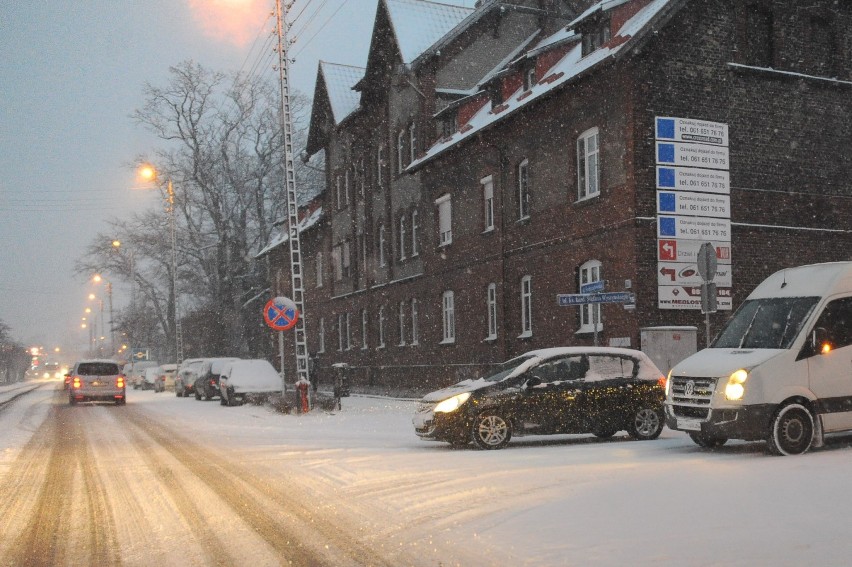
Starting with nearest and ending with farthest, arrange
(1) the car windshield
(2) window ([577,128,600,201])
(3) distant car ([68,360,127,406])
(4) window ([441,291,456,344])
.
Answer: (1) the car windshield, (2) window ([577,128,600,201]), (4) window ([441,291,456,344]), (3) distant car ([68,360,127,406])

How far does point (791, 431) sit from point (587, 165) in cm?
1288

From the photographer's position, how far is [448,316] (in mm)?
33625

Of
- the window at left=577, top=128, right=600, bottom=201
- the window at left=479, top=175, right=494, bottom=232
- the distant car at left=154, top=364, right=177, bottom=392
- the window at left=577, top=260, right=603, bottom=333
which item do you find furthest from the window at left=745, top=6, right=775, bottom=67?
the distant car at left=154, top=364, right=177, bottom=392

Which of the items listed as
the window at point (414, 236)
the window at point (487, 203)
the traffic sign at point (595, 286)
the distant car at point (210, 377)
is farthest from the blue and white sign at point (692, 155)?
the distant car at point (210, 377)

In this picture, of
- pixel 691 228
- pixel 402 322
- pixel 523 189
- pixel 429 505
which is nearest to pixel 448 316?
pixel 402 322

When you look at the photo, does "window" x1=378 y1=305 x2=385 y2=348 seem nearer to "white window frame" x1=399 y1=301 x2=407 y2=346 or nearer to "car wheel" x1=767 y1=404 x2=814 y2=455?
"white window frame" x1=399 y1=301 x2=407 y2=346

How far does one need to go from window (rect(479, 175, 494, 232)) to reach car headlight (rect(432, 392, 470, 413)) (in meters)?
15.7

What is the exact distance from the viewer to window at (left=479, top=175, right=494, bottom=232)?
30236 millimetres

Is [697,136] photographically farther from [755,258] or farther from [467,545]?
[467,545]

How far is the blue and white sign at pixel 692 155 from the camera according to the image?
22.6 m

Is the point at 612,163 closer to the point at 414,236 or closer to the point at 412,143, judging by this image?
the point at 414,236

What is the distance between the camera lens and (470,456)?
13555 mm

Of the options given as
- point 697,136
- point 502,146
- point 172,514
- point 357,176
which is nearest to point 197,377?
point 357,176

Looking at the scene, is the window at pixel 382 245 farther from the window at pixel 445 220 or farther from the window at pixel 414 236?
the window at pixel 445 220
